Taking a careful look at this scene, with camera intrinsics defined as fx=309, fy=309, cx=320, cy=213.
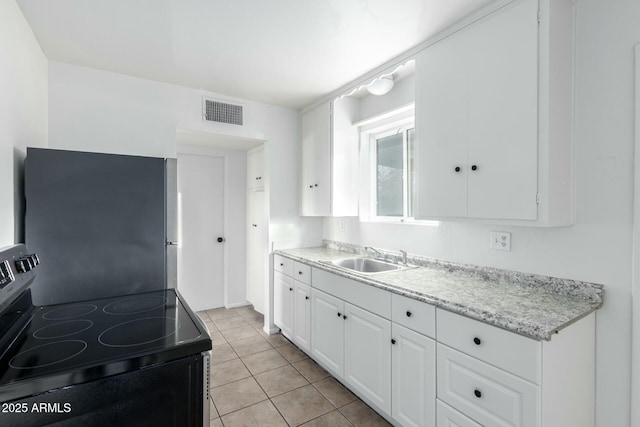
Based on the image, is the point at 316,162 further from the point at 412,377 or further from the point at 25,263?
the point at 25,263

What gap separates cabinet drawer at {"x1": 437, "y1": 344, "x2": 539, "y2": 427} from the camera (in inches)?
47.4

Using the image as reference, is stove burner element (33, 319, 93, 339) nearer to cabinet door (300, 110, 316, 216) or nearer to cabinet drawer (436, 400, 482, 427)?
cabinet drawer (436, 400, 482, 427)

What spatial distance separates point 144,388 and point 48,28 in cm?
212

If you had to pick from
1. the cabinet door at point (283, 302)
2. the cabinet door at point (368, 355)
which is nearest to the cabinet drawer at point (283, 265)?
the cabinet door at point (283, 302)

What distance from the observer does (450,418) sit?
148cm

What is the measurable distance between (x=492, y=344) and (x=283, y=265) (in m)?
2.04

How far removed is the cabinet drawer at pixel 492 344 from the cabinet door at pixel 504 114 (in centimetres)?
58

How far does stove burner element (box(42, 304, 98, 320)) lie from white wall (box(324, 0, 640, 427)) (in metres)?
2.38

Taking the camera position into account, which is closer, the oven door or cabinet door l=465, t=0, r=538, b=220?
the oven door

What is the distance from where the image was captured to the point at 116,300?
66.4 inches

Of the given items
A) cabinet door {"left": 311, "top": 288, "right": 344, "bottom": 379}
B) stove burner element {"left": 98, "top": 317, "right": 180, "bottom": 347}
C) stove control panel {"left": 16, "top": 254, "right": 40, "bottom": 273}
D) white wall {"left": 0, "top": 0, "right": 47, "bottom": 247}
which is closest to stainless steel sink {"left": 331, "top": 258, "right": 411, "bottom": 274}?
cabinet door {"left": 311, "top": 288, "right": 344, "bottom": 379}

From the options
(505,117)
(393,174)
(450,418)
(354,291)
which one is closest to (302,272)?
(354,291)

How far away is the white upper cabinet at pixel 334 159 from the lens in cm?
288

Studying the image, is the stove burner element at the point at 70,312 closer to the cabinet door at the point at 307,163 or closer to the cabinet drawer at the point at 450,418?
the cabinet drawer at the point at 450,418
